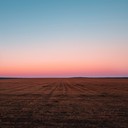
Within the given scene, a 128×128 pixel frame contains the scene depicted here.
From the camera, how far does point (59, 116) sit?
45.5 ft

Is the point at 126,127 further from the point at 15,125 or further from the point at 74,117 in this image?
the point at 15,125

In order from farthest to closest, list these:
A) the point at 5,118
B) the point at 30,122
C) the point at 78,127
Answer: the point at 5,118, the point at 30,122, the point at 78,127

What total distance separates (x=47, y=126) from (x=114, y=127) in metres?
3.06

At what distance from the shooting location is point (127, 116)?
550 inches

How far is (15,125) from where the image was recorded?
11.4m

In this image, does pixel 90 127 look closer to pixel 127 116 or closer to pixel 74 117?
pixel 74 117

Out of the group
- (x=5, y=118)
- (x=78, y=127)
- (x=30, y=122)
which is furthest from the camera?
(x=5, y=118)

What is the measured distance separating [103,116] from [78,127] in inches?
127

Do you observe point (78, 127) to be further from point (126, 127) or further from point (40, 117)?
point (40, 117)

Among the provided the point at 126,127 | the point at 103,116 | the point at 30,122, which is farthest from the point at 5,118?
the point at 126,127

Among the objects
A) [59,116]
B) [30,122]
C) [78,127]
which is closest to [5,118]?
[30,122]

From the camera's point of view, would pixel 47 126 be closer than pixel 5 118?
Yes

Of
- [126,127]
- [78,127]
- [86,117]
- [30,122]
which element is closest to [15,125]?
[30,122]

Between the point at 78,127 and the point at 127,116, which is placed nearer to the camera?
the point at 78,127
